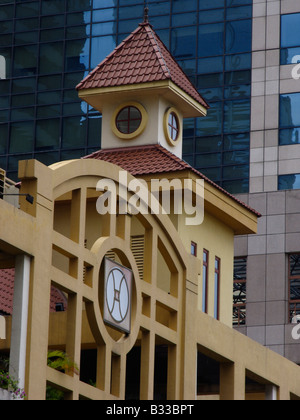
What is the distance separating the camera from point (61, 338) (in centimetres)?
3234

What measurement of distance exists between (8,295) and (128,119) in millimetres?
7558

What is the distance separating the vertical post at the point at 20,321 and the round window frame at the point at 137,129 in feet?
38.2

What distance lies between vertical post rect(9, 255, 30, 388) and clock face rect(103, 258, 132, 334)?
320cm

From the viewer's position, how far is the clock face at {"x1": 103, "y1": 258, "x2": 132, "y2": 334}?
31.5 m

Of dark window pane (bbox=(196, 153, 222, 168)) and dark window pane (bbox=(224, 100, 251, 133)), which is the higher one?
dark window pane (bbox=(224, 100, 251, 133))

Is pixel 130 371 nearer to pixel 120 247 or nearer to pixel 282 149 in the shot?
pixel 120 247

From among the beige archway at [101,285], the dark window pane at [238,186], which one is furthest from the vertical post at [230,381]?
the dark window pane at [238,186]

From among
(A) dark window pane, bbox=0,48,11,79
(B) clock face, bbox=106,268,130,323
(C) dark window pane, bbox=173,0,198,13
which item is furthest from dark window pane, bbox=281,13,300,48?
(B) clock face, bbox=106,268,130,323

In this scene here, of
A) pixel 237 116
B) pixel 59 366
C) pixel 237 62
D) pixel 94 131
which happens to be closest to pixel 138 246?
pixel 59 366

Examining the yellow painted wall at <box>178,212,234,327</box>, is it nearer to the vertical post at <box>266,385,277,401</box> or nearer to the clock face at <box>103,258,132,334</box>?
the vertical post at <box>266,385,277,401</box>

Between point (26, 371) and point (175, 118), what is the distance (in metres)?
14.6

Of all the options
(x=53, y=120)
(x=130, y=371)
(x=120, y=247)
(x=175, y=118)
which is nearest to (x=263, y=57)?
(x=53, y=120)

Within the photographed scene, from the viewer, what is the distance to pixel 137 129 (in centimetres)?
3981

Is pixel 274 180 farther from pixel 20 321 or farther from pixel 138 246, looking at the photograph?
pixel 20 321
